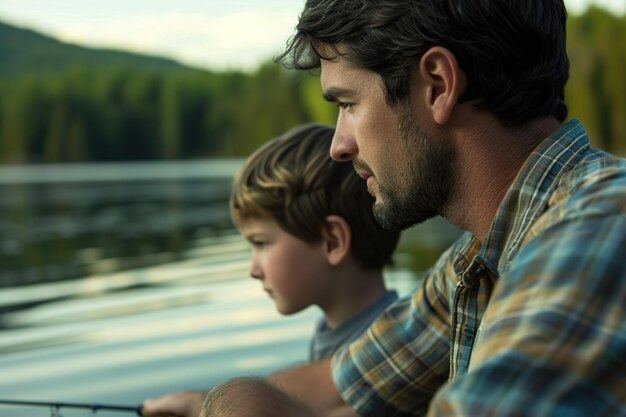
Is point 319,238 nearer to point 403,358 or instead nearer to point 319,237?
point 319,237

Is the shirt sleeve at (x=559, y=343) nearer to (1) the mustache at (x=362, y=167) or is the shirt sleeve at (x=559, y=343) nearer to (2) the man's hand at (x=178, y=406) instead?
(1) the mustache at (x=362, y=167)

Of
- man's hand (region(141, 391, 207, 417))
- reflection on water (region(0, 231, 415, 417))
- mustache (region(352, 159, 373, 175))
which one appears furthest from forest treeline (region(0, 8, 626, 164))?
mustache (region(352, 159, 373, 175))

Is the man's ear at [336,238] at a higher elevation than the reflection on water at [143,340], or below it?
higher

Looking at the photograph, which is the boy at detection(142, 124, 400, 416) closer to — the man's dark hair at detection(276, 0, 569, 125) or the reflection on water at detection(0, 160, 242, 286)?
the man's dark hair at detection(276, 0, 569, 125)

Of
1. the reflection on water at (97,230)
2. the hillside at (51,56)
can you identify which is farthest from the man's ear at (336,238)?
the hillside at (51,56)

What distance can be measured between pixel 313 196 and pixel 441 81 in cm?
163

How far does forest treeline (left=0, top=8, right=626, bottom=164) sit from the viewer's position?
64.6 m

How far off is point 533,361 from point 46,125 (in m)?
71.2

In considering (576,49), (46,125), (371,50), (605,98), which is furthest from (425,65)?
(46,125)

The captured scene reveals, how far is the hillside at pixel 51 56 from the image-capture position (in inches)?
4488

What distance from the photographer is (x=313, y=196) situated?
3375 mm

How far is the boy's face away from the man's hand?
2.37 feet

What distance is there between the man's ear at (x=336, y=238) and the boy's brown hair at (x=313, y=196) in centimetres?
2

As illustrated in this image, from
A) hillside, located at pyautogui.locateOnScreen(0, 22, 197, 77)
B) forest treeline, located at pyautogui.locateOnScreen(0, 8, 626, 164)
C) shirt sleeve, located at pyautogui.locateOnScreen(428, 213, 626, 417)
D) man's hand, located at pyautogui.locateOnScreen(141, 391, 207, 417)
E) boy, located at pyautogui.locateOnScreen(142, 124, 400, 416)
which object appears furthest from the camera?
hillside, located at pyautogui.locateOnScreen(0, 22, 197, 77)
